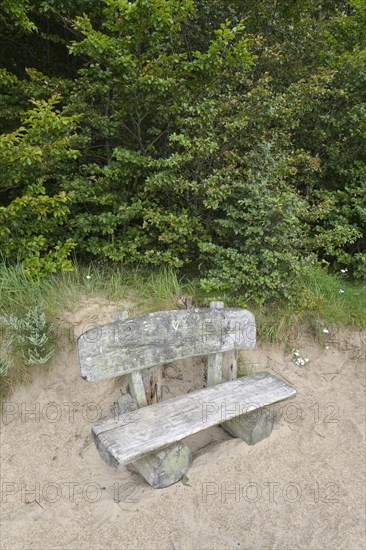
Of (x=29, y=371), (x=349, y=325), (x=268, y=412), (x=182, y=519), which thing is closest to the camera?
(x=182, y=519)

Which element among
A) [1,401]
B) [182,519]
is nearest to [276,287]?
[182,519]

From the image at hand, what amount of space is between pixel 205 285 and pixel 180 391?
3.13 ft

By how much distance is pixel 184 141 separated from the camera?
3.62 m

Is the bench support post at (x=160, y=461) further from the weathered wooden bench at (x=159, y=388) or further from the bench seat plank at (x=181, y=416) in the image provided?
the bench seat plank at (x=181, y=416)

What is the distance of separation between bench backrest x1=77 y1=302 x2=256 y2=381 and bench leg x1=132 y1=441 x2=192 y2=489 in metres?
0.55

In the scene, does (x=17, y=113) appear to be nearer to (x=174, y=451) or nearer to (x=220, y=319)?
(x=220, y=319)

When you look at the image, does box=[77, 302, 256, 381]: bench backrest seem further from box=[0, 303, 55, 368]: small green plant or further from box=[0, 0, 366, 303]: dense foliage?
box=[0, 303, 55, 368]: small green plant

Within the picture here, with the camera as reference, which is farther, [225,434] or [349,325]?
[349,325]

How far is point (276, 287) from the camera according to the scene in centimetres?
369

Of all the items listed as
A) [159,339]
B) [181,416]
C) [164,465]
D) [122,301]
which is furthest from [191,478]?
[122,301]

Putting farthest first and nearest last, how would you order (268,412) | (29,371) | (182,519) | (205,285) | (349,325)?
1. (349,325)
2. (205,285)
3. (29,371)
4. (268,412)
5. (182,519)

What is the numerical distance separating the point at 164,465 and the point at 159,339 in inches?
31.6

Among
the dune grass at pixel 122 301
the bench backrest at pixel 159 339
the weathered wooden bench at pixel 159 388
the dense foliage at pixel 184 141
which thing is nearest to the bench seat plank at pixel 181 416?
the weathered wooden bench at pixel 159 388

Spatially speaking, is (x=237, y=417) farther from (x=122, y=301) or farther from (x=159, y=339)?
(x=122, y=301)
